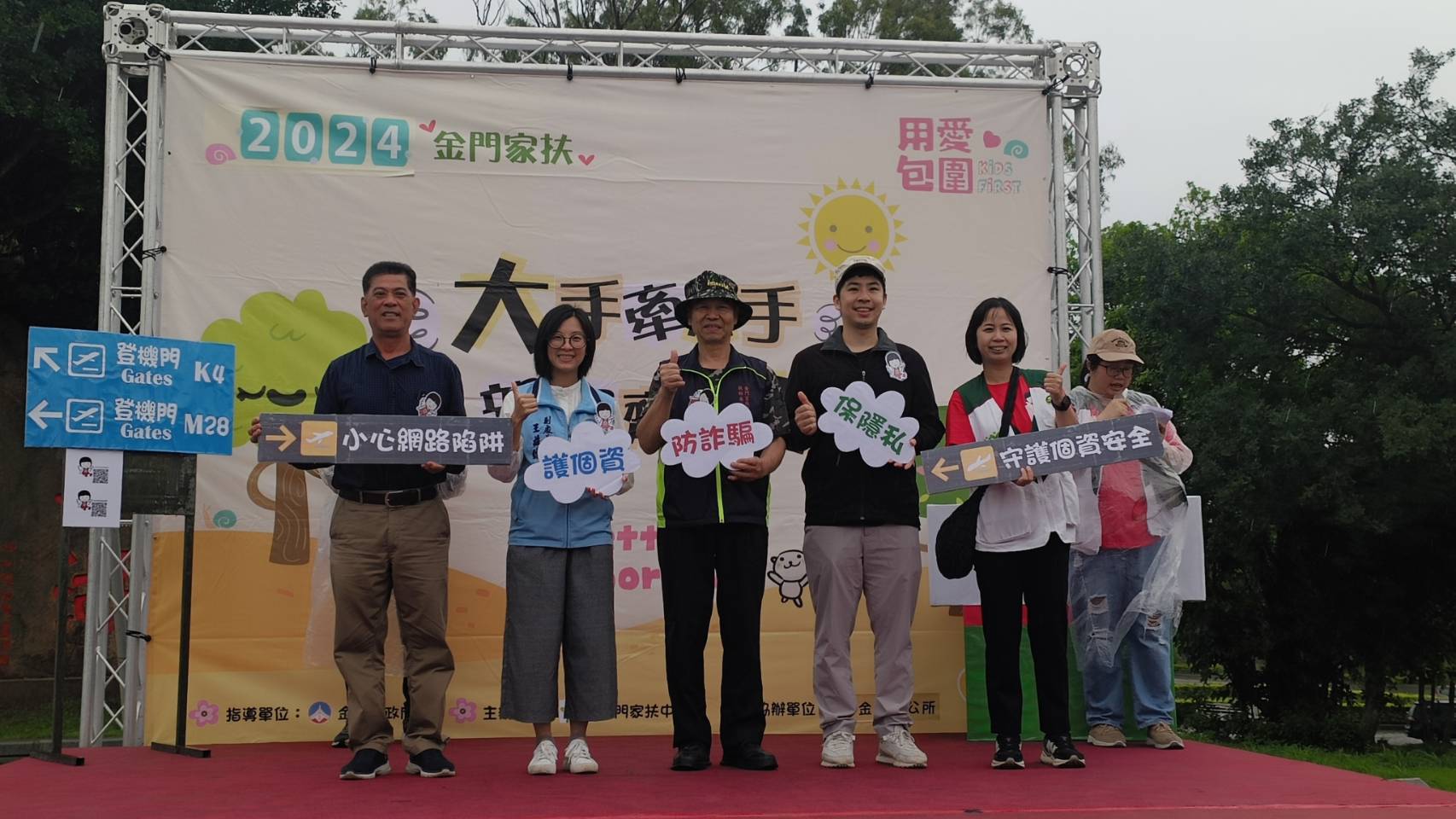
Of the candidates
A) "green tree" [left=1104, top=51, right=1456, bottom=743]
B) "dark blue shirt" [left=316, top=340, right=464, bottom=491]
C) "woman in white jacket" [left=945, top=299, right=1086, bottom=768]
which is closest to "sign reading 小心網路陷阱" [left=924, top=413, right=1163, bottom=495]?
"woman in white jacket" [left=945, top=299, right=1086, bottom=768]

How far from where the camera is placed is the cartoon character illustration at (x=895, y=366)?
407 cm

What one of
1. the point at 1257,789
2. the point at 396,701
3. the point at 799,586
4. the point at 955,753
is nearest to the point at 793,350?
the point at 799,586

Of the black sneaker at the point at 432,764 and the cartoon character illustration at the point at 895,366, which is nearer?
the black sneaker at the point at 432,764

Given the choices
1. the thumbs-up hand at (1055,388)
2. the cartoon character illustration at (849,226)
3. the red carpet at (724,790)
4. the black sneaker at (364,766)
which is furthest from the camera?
the cartoon character illustration at (849,226)

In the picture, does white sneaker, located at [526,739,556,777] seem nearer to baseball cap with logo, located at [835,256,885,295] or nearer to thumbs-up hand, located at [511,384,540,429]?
thumbs-up hand, located at [511,384,540,429]

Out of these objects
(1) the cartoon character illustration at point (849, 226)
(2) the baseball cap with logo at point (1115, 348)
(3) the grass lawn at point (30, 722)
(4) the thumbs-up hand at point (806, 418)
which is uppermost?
(1) the cartoon character illustration at point (849, 226)

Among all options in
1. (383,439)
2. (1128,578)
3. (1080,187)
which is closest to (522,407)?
(383,439)

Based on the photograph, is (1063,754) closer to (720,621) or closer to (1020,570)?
(1020,570)

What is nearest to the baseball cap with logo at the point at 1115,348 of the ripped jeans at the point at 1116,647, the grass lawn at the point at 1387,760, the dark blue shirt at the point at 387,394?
the ripped jeans at the point at 1116,647

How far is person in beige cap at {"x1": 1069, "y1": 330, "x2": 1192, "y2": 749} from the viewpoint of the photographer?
4.64m

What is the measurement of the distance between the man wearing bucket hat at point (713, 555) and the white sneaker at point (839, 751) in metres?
0.20

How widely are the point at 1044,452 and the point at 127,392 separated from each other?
312 cm

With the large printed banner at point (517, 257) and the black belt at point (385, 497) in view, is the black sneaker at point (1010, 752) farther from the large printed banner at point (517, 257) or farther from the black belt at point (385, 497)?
the black belt at point (385, 497)

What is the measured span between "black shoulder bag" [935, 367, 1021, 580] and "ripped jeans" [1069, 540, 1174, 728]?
78 cm
